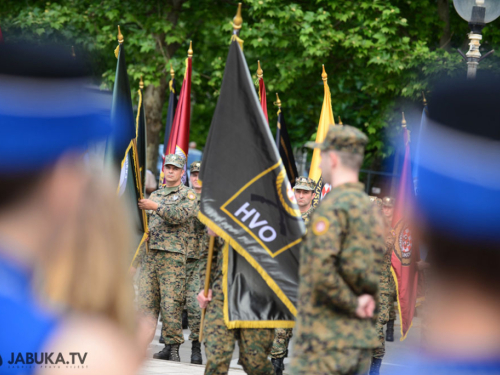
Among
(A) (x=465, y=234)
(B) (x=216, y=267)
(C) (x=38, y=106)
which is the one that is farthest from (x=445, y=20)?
(C) (x=38, y=106)

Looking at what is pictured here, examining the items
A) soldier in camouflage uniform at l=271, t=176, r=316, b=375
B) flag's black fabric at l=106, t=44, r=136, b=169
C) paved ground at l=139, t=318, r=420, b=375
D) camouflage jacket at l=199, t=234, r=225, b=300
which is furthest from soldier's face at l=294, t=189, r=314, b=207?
camouflage jacket at l=199, t=234, r=225, b=300

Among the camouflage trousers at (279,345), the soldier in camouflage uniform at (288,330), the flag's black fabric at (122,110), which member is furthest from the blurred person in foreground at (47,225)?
the camouflage trousers at (279,345)

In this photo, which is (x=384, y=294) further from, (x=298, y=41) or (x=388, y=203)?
(x=298, y=41)

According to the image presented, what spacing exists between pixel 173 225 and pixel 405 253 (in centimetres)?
328

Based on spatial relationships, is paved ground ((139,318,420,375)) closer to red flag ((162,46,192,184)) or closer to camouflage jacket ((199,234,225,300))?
camouflage jacket ((199,234,225,300))

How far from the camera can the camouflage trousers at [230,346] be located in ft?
17.8

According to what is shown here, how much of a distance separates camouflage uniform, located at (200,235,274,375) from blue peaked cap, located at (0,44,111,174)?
308cm

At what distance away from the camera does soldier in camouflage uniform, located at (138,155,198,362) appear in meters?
8.45

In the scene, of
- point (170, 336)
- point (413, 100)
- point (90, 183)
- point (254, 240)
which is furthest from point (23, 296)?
point (413, 100)

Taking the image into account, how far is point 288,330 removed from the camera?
8.50 meters

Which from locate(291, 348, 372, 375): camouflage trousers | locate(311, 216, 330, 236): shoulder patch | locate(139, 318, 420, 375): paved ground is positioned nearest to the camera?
Answer: locate(311, 216, 330, 236): shoulder patch

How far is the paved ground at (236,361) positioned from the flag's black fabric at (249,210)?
96cm

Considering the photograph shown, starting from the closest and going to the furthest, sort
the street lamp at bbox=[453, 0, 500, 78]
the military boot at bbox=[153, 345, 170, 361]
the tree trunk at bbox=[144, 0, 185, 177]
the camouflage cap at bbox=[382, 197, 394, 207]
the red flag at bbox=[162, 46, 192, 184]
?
the military boot at bbox=[153, 345, 170, 361]
the street lamp at bbox=[453, 0, 500, 78]
the red flag at bbox=[162, 46, 192, 184]
the camouflage cap at bbox=[382, 197, 394, 207]
the tree trunk at bbox=[144, 0, 185, 177]

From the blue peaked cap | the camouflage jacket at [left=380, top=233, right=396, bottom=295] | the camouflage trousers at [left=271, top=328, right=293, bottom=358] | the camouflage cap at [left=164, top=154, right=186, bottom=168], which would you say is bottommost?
the camouflage trousers at [left=271, top=328, right=293, bottom=358]
